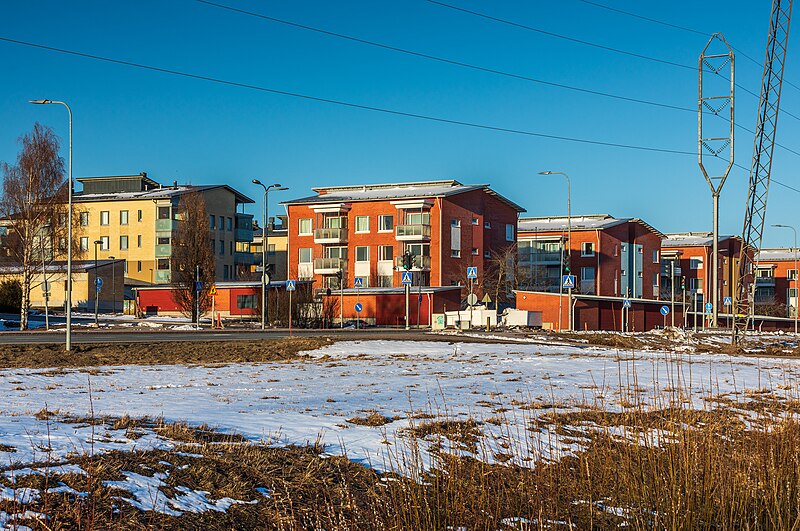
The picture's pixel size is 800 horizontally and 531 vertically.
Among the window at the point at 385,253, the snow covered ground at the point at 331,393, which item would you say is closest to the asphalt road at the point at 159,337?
the snow covered ground at the point at 331,393

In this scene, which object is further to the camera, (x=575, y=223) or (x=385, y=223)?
(x=575, y=223)

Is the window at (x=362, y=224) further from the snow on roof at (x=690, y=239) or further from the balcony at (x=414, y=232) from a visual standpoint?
the snow on roof at (x=690, y=239)

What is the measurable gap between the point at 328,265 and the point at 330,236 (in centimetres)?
278

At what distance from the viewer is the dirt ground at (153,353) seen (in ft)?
80.6

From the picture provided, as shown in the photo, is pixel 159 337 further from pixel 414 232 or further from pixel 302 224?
pixel 302 224

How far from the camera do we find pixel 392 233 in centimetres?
8106

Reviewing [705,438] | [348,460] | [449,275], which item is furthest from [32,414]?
[449,275]

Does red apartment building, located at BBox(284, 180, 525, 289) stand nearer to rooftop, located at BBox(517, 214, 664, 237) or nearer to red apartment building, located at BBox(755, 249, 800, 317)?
rooftop, located at BBox(517, 214, 664, 237)

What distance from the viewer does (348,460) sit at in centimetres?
979

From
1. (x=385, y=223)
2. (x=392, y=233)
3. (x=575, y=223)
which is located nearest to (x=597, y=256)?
(x=575, y=223)

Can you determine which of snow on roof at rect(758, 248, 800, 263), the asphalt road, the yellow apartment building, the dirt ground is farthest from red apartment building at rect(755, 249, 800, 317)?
the dirt ground

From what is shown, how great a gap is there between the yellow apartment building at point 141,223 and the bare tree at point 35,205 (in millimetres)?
35738

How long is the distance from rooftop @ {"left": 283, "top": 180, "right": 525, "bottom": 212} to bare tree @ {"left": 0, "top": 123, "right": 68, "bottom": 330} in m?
30.6

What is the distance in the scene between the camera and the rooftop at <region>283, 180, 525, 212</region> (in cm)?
8138
